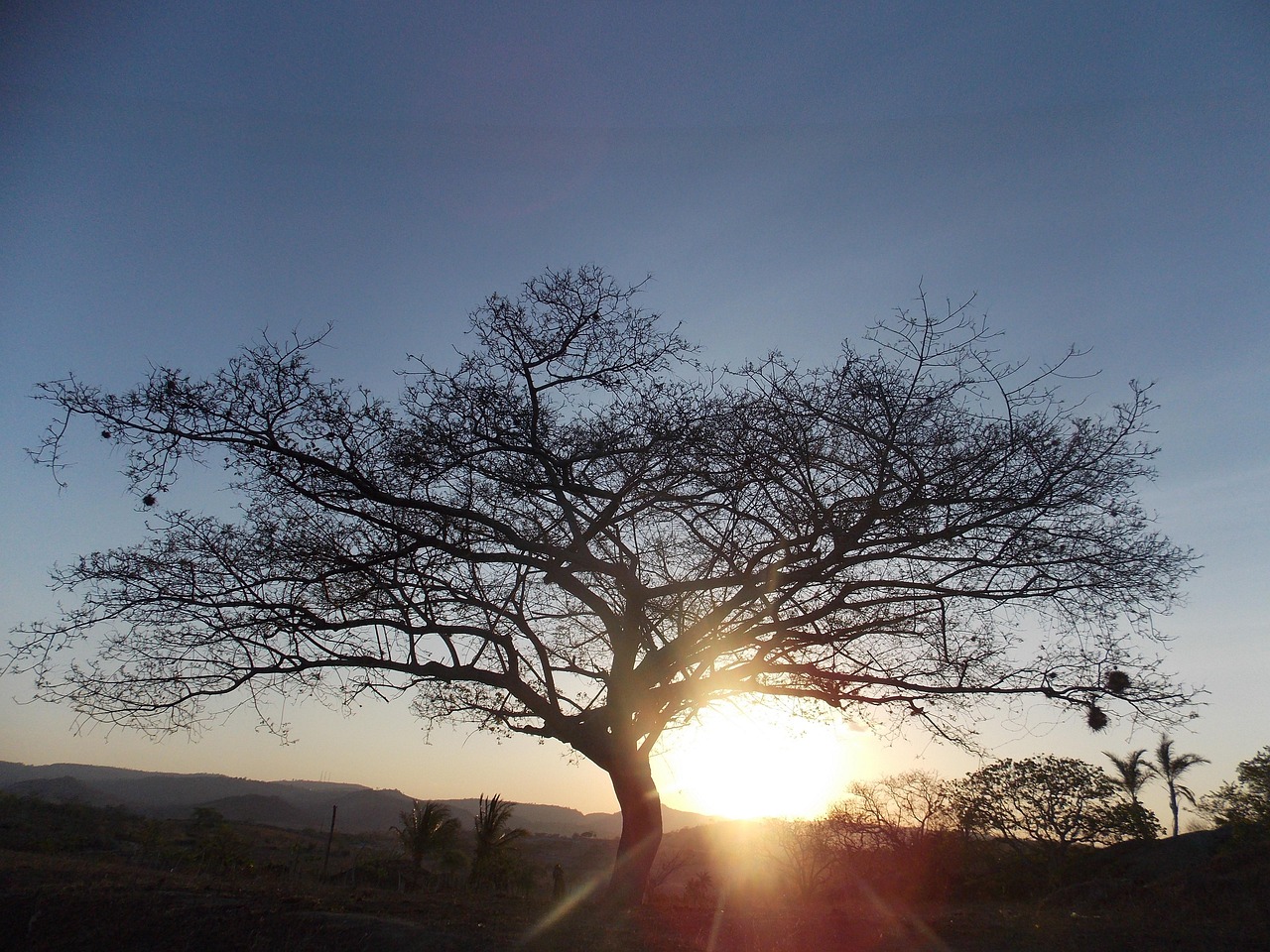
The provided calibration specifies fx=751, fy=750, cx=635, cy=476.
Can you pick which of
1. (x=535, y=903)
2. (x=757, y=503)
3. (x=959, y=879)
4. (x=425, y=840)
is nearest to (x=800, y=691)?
(x=757, y=503)

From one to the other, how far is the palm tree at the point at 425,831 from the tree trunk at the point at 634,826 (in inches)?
588

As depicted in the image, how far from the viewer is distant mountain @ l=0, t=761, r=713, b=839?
6812 cm

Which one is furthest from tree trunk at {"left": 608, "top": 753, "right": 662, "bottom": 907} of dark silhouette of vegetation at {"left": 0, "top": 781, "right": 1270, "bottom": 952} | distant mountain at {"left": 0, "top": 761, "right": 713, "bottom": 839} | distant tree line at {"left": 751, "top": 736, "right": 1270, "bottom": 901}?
distant mountain at {"left": 0, "top": 761, "right": 713, "bottom": 839}

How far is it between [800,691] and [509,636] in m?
3.94

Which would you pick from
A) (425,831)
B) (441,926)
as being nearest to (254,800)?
(425,831)

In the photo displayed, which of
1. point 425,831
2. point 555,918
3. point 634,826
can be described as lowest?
point 425,831

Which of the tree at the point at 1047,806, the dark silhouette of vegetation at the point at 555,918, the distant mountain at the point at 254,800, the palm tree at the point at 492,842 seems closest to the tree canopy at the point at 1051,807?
the tree at the point at 1047,806

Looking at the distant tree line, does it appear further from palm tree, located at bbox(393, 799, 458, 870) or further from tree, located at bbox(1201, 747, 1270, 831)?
palm tree, located at bbox(393, 799, 458, 870)

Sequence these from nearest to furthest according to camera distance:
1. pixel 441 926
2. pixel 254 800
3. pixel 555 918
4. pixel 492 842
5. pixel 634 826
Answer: pixel 441 926
pixel 555 918
pixel 634 826
pixel 492 842
pixel 254 800

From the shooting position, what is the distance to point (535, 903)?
10.8m

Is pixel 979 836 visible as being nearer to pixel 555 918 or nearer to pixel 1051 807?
pixel 1051 807

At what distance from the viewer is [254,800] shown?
7769 cm

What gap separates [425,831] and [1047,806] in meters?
19.0

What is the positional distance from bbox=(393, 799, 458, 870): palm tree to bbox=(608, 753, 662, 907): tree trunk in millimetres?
14943
